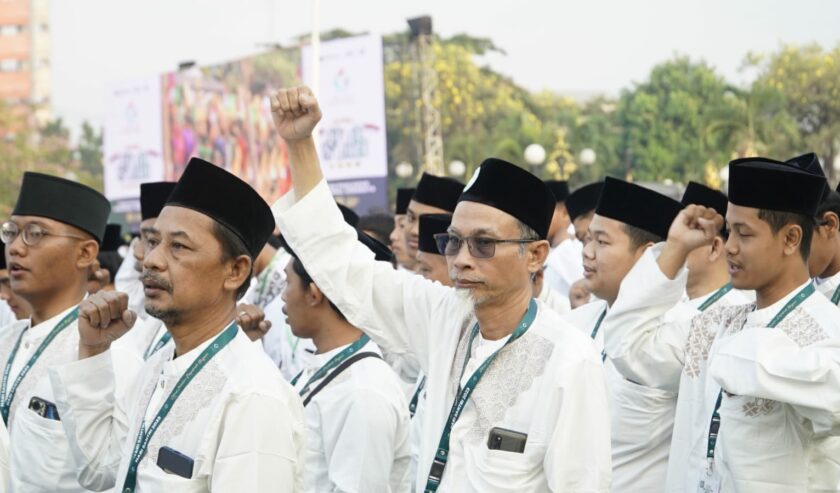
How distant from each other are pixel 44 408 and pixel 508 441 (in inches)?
81.7

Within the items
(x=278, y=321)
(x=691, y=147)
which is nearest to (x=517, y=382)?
(x=278, y=321)

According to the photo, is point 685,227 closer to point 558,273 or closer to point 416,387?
point 416,387

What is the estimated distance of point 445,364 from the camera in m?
4.20

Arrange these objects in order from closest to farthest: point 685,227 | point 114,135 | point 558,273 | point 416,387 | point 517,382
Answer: point 517,382, point 685,227, point 416,387, point 558,273, point 114,135

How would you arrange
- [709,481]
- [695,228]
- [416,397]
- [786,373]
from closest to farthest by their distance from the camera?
[786,373] < [709,481] < [695,228] < [416,397]

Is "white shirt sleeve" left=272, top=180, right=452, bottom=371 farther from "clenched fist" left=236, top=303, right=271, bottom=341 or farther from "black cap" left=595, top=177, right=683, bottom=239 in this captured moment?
"black cap" left=595, top=177, right=683, bottom=239

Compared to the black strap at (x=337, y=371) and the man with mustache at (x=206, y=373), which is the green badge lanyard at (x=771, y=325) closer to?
the black strap at (x=337, y=371)

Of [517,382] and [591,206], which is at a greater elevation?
[591,206]

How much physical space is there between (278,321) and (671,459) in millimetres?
3732

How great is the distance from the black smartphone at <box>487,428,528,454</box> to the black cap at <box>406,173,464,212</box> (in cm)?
412

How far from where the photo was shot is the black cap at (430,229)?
22.6ft

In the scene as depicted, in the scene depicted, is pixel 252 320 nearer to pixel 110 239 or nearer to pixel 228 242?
pixel 228 242

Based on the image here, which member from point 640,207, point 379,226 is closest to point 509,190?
point 640,207

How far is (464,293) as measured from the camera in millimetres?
4172
